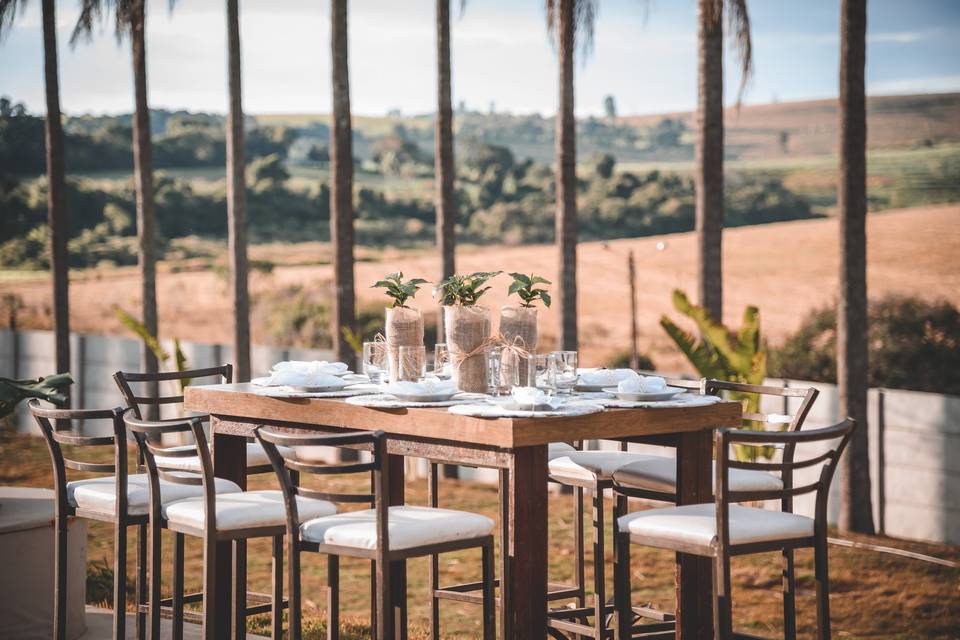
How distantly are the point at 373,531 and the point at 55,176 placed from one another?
10576 millimetres

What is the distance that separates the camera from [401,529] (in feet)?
11.8

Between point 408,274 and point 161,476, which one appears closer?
point 161,476

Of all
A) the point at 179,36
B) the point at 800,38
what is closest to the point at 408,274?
the point at 179,36

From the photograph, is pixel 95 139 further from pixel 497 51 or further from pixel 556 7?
pixel 556 7

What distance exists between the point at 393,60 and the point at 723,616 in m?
33.1

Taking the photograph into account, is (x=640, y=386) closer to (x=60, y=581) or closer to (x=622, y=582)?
(x=622, y=582)

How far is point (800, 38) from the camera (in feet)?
109

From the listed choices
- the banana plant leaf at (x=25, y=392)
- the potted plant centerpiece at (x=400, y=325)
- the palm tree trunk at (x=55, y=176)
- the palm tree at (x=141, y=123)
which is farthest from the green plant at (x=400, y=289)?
the palm tree trunk at (x=55, y=176)

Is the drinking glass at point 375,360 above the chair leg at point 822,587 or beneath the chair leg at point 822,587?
above

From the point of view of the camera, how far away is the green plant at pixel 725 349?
822 centimetres

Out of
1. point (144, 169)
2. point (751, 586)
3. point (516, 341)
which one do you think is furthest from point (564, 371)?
point (144, 169)

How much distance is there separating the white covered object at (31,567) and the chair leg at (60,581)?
304 mm

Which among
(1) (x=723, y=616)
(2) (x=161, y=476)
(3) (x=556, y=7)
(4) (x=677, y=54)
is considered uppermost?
(4) (x=677, y=54)

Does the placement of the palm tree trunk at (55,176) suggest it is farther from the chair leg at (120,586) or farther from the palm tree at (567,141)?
the chair leg at (120,586)
